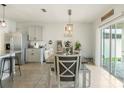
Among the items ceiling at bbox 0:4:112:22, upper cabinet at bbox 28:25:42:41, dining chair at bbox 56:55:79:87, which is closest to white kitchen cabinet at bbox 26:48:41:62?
upper cabinet at bbox 28:25:42:41

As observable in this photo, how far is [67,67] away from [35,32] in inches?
309

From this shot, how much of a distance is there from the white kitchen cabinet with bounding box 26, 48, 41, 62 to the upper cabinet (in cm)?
88

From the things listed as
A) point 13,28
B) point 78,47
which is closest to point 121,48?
point 78,47

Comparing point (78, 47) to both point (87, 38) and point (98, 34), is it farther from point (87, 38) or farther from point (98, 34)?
point (98, 34)

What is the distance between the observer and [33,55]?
37.9 ft

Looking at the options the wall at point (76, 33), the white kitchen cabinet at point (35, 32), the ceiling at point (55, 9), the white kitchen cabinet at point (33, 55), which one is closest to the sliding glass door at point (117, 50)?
the ceiling at point (55, 9)

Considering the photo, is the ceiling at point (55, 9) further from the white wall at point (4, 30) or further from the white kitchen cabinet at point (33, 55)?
the white kitchen cabinet at point (33, 55)

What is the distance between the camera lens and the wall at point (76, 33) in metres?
12.2

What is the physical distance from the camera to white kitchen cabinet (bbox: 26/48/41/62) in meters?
11.5

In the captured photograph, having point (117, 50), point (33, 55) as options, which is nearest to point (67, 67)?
point (117, 50)

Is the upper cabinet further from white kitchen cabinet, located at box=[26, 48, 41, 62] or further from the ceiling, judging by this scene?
the ceiling
